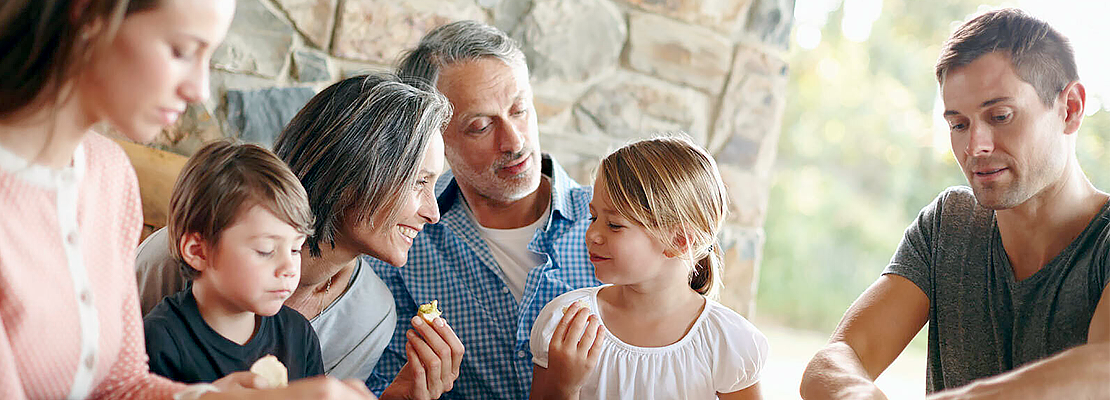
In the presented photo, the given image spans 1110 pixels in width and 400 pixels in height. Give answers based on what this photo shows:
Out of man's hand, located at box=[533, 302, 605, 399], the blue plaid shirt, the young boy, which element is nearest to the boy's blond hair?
the young boy

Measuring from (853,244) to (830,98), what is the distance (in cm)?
101

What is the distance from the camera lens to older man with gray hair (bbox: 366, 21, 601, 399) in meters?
1.78

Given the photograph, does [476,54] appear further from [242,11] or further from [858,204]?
[858,204]

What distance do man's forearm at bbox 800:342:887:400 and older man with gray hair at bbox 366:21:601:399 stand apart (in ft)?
1.81

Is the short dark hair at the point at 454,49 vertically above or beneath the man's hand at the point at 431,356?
above

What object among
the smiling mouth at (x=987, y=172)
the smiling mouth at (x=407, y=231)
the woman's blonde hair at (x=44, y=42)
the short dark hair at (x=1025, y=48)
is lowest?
the smiling mouth at (x=407, y=231)

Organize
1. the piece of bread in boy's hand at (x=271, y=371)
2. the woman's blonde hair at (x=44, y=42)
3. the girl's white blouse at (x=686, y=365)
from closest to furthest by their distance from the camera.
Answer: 1. the woman's blonde hair at (x=44, y=42)
2. the piece of bread in boy's hand at (x=271, y=371)
3. the girl's white blouse at (x=686, y=365)

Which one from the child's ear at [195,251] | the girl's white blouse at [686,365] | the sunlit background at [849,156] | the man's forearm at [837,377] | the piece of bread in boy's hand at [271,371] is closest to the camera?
the piece of bread in boy's hand at [271,371]

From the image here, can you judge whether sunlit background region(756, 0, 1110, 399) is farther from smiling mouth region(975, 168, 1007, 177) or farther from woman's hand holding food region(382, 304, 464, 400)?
woman's hand holding food region(382, 304, 464, 400)

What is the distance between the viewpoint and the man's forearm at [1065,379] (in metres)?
1.15

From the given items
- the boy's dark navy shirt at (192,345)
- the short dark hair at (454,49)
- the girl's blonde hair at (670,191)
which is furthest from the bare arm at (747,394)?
the short dark hair at (454,49)

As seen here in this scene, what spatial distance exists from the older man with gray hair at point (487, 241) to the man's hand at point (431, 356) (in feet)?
1.18

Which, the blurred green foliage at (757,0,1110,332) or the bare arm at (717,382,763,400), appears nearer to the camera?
the bare arm at (717,382,763,400)

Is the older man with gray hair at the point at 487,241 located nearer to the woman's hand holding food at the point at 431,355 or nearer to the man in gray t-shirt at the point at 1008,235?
the woman's hand holding food at the point at 431,355
